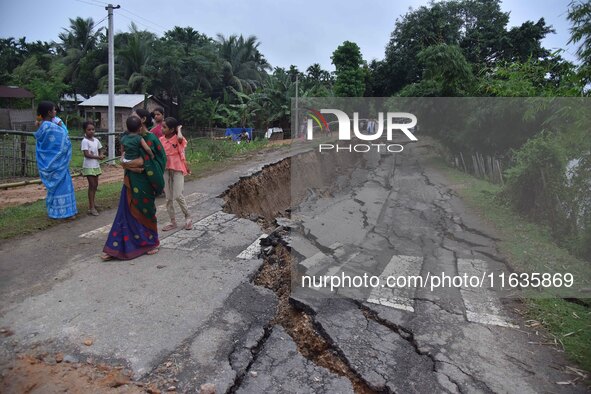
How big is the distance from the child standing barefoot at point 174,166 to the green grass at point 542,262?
13.7ft

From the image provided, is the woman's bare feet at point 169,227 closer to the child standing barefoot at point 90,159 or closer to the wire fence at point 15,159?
the child standing barefoot at point 90,159

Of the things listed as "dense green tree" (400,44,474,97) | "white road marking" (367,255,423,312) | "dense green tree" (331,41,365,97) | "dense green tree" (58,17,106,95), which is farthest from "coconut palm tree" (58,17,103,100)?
"white road marking" (367,255,423,312)

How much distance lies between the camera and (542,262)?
17.4 feet

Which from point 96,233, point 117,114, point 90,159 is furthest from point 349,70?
point 96,233

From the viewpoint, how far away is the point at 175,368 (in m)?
2.62

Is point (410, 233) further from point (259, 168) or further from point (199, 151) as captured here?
point (199, 151)

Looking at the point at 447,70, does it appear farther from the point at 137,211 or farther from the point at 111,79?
the point at 137,211

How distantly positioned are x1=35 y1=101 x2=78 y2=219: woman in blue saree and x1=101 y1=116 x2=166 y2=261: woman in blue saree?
159 cm

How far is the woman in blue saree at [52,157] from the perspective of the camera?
5277 mm

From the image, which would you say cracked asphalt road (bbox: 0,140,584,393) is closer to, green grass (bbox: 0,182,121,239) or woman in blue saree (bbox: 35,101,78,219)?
green grass (bbox: 0,182,121,239)

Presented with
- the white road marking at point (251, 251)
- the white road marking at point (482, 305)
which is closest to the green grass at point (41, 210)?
the white road marking at point (251, 251)

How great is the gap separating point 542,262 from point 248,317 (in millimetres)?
4058

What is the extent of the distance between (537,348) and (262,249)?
3.01m

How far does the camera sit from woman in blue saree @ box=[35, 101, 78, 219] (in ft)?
17.3
